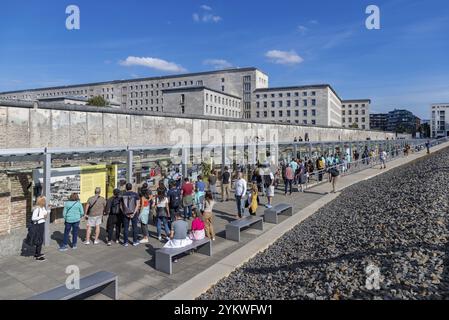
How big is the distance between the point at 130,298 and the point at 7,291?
206cm

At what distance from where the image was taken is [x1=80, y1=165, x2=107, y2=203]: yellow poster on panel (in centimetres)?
911

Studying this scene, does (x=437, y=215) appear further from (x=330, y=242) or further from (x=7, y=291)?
(x=7, y=291)

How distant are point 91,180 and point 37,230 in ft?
9.22

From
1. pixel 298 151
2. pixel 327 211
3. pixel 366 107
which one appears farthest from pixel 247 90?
pixel 327 211

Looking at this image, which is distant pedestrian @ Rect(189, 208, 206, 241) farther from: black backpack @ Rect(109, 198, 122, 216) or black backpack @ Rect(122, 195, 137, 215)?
black backpack @ Rect(109, 198, 122, 216)

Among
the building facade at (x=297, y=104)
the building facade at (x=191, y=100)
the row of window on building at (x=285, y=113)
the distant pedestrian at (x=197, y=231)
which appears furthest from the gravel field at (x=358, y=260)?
the row of window on building at (x=285, y=113)

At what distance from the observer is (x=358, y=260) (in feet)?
19.1

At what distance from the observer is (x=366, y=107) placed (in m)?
116

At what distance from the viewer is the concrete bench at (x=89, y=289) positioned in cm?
434

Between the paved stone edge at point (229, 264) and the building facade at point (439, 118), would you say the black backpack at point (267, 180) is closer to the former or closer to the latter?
the paved stone edge at point (229, 264)

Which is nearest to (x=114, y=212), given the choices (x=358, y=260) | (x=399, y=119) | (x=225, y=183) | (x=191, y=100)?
(x=358, y=260)

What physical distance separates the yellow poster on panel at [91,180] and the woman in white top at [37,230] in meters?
2.22

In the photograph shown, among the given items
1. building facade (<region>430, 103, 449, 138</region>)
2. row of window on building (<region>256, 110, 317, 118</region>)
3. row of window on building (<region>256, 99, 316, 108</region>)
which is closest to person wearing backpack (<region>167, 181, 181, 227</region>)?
row of window on building (<region>256, 110, 317, 118</region>)
